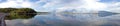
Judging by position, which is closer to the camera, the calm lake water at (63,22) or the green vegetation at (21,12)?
the calm lake water at (63,22)

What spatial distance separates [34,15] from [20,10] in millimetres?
2153

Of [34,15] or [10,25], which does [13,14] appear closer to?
[34,15]

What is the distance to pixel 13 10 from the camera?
21219mm

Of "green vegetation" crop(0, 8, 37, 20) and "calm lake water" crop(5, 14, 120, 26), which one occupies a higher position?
"green vegetation" crop(0, 8, 37, 20)

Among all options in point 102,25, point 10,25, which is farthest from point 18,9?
point 102,25

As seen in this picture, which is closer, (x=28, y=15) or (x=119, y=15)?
(x=28, y=15)

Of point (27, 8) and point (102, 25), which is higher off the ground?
point (27, 8)

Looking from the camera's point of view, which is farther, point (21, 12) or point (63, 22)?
point (21, 12)

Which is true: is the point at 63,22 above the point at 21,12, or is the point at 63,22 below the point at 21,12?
below

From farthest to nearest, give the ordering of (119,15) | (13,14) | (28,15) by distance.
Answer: (119,15), (28,15), (13,14)

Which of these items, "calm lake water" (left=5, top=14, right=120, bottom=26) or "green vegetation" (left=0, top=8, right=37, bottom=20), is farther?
"green vegetation" (left=0, top=8, right=37, bottom=20)

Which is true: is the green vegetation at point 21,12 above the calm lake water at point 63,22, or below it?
above

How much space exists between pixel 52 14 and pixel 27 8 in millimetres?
4441

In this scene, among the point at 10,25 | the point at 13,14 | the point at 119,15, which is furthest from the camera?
the point at 119,15
